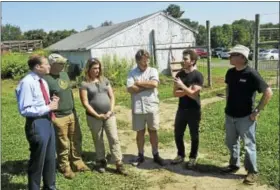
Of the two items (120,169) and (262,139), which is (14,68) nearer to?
(120,169)

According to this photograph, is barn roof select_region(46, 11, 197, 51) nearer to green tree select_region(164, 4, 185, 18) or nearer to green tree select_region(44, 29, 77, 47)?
green tree select_region(44, 29, 77, 47)

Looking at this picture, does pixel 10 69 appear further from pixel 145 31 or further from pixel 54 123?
pixel 54 123

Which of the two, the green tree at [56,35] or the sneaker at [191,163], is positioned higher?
the green tree at [56,35]

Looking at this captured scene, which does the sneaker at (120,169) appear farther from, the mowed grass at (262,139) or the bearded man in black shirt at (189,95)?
the mowed grass at (262,139)

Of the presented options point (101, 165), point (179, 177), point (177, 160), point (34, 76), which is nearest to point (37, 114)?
point (34, 76)

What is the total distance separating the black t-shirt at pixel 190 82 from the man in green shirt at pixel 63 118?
1.55m

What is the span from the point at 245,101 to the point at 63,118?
2373 mm

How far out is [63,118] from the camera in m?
4.61

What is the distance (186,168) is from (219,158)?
2.34 ft

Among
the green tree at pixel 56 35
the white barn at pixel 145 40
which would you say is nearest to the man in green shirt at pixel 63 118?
the white barn at pixel 145 40

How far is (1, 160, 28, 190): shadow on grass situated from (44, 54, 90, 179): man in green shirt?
605 millimetres

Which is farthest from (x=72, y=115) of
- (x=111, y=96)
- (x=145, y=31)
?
(x=145, y=31)

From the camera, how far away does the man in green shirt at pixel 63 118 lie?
4.50 metres

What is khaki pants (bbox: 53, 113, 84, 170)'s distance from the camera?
4.60 metres
